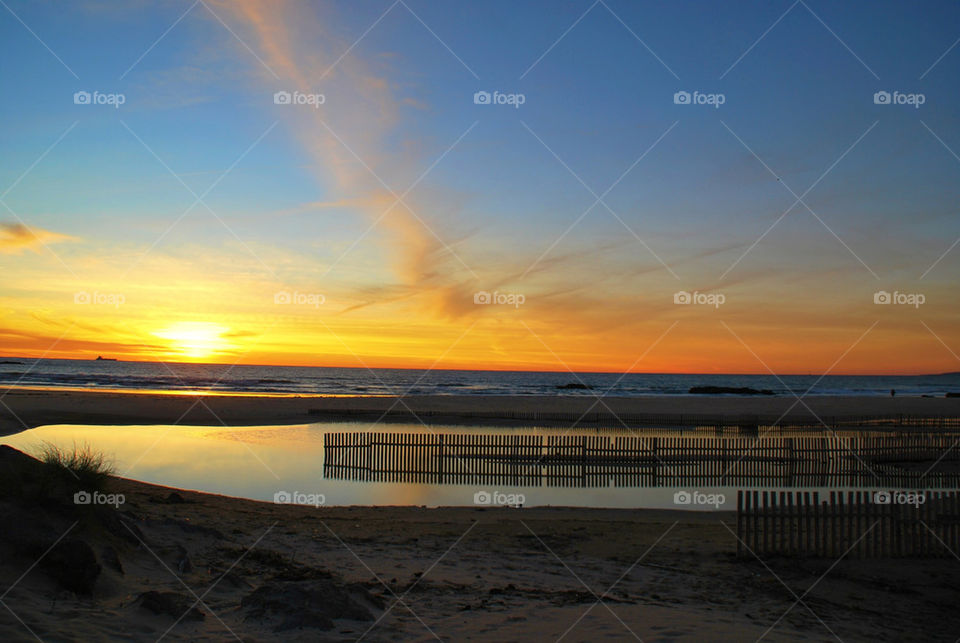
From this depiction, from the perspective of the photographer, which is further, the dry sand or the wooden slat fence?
the wooden slat fence

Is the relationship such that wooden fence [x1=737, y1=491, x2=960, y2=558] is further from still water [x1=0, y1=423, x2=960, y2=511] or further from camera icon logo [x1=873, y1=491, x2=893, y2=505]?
still water [x1=0, y1=423, x2=960, y2=511]

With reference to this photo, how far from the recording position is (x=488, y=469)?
864 inches

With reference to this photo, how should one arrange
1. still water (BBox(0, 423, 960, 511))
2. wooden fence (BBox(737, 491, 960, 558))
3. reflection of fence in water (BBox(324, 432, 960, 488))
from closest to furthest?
wooden fence (BBox(737, 491, 960, 558)) → still water (BBox(0, 423, 960, 511)) → reflection of fence in water (BBox(324, 432, 960, 488))

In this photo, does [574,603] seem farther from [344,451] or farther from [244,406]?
[244,406]

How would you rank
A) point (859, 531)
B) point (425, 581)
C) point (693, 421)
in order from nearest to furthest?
point (425, 581)
point (859, 531)
point (693, 421)

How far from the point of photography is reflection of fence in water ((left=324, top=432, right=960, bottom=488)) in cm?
2106

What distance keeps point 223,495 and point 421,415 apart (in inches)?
1078

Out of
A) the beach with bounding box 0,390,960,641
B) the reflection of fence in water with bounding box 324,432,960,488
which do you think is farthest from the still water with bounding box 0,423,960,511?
the beach with bounding box 0,390,960,641

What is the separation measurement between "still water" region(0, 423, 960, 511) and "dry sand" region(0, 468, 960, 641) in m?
4.11

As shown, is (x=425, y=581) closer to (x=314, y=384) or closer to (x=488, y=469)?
(x=488, y=469)

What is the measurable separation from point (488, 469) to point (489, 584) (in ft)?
42.5

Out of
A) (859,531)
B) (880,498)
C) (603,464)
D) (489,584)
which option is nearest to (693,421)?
(603,464)

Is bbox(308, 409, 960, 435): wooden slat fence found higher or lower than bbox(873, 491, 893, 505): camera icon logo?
higher

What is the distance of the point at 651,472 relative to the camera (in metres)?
21.8
